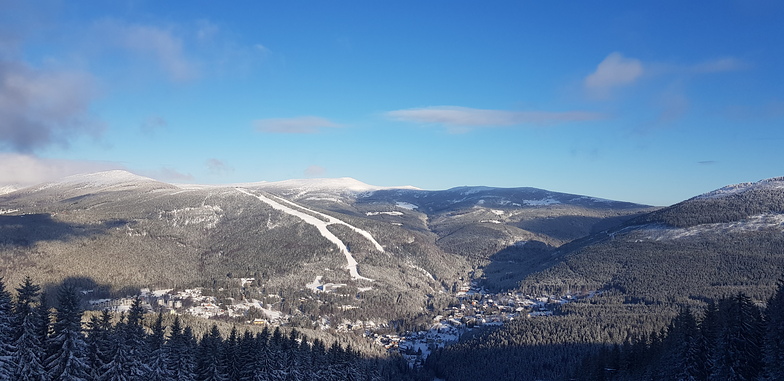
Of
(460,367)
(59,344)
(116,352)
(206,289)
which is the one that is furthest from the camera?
(206,289)

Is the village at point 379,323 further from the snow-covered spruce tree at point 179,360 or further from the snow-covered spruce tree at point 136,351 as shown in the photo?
the snow-covered spruce tree at point 136,351

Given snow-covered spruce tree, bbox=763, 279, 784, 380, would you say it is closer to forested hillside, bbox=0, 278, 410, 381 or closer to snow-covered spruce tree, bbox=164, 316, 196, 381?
forested hillside, bbox=0, 278, 410, 381

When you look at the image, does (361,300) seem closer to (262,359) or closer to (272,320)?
(272,320)

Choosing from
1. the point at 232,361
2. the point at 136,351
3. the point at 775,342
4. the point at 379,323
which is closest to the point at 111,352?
the point at 136,351

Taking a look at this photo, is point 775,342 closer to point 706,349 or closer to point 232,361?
point 706,349

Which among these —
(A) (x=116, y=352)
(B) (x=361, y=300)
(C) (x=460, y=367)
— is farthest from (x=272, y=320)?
(A) (x=116, y=352)

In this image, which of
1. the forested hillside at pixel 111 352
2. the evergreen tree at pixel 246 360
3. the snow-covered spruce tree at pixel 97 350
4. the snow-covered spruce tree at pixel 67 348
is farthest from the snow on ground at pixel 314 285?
the snow-covered spruce tree at pixel 67 348
